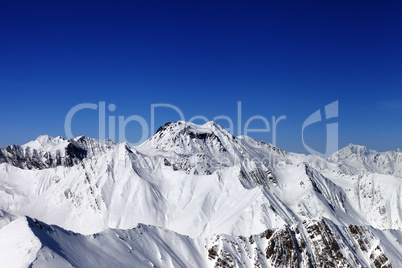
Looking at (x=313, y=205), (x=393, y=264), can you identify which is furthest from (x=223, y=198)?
(x=393, y=264)

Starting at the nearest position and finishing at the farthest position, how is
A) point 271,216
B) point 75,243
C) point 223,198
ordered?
point 75,243 → point 271,216 → point 223,198

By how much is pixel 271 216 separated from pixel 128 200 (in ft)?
302

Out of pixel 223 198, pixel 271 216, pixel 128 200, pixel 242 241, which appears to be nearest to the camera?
pixel 242 241

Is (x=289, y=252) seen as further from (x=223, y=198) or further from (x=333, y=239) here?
(x=223, y=198)

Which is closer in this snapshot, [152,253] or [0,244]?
[0,244]

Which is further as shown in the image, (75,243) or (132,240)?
(132,240)

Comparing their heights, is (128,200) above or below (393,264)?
above

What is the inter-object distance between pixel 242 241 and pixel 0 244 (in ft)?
244

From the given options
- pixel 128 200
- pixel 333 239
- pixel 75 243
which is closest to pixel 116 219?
pixel 128 200

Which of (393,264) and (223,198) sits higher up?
(223,198)

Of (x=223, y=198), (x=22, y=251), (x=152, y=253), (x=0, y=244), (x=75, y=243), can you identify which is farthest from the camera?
(x=223, y=198)

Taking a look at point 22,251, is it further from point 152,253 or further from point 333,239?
point 333,239

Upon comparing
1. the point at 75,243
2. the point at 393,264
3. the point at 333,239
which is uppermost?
the point at 75,243

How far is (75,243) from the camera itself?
267 feet
